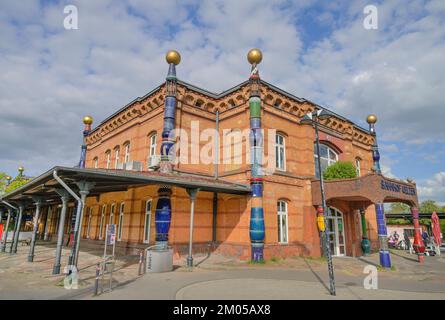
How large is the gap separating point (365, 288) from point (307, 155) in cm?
869

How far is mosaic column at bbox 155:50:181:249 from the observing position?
35.4 ft

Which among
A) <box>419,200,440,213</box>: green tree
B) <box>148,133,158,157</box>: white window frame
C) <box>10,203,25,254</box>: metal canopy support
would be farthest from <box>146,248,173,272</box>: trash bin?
<box>419,200,440,213</box>: green tree

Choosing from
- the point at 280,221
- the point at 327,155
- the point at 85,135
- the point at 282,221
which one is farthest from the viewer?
the point at 85,135

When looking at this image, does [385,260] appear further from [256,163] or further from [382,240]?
[256,163]

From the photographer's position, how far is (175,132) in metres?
14.0

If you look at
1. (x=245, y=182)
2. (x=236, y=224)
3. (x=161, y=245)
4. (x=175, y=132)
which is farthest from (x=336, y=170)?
(x=161, y=245)

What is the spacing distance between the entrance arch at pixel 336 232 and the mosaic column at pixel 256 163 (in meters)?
5.89

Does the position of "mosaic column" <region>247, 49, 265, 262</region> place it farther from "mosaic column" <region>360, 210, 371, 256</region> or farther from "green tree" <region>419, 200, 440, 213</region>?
"green tree" <region>419, 200, 440, 213</region>

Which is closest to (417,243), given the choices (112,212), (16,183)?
(112,212)

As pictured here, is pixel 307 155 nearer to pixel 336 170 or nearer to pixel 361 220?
pixel 336 170

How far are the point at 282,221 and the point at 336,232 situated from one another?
4.50 metres

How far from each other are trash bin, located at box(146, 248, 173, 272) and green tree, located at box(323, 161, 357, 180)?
892 cm

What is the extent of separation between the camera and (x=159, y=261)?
9.88 m

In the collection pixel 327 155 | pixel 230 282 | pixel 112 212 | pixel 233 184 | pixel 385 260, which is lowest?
pixel 230 282
